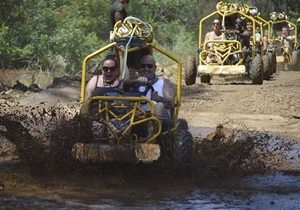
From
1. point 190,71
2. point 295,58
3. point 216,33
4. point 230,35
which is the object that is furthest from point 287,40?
point 190,71

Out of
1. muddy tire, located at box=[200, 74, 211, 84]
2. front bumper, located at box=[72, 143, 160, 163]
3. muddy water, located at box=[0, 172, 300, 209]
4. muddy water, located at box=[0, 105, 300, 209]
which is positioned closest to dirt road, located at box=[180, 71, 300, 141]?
muddy tire, located at box=[200, 74, 211, 84]

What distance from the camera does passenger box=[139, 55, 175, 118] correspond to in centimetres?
770

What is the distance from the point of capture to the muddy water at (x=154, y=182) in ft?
20.6

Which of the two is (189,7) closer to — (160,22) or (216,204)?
(160,22)

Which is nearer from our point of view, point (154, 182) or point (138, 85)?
point (154, 182)

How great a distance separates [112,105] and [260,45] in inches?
504

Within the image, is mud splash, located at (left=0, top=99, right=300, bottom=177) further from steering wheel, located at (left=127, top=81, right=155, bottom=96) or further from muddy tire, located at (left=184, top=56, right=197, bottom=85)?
muddy tire, located at (left=184, top=56, right=197, bottom=85)

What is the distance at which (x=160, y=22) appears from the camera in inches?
1284

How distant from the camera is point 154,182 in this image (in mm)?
7285

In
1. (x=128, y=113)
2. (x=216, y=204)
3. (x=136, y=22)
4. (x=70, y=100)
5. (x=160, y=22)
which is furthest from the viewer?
(x=160, y=22)

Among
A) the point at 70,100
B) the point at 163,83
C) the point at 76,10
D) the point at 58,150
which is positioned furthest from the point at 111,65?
the point at 76,10

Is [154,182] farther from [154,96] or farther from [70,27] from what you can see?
[70,27]

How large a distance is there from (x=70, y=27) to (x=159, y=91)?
17112 millimetres

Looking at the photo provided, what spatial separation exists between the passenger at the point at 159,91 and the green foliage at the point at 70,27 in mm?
11863
